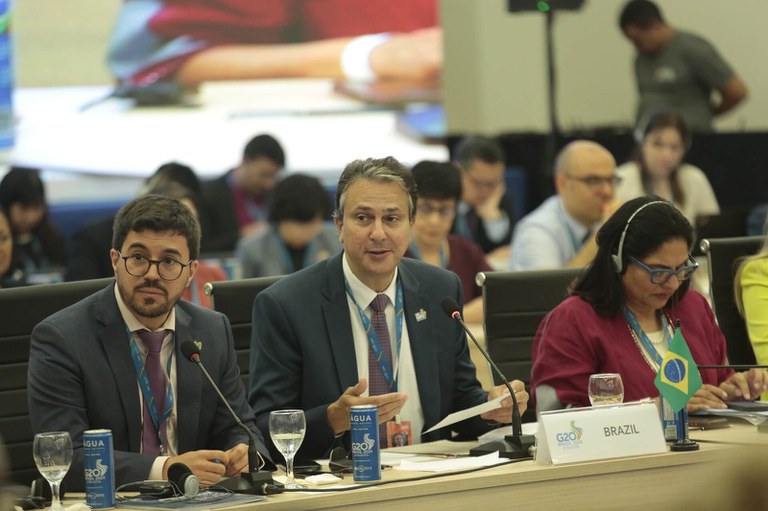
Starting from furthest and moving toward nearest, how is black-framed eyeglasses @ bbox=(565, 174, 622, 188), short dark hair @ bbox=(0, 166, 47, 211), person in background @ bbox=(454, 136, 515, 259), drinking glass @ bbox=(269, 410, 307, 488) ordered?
person in background @ bbox=(454, 136, 515, 259) → short dark hair @ bbox=(0, 166, 47, 211) → black-framed eyeglasses @ bbox=(565, 174, 622, 188) → drinking glass @ bbox=(269, 410, 307, 488)

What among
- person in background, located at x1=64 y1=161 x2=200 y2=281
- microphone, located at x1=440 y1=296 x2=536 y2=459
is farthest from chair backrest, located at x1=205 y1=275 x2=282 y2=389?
person in background, located at x1=64 y1=161 x2=200 y2=281

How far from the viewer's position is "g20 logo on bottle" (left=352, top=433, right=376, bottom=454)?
2.88 metres

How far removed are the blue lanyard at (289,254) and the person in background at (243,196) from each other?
1.61 m

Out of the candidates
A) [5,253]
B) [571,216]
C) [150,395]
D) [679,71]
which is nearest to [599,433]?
[150,395]

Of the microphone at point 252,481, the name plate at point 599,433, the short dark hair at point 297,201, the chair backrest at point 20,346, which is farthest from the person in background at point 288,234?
the microphone at point 252,481

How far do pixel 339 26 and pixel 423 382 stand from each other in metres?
6.20

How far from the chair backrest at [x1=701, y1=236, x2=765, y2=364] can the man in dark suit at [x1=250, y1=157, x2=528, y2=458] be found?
1136 millimetres

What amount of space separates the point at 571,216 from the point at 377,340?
256cm

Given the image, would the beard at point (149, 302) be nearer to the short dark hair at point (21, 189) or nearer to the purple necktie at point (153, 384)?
the purple necktie at point (153, 384)

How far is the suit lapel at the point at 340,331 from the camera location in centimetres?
347

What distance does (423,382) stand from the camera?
3.55 metres

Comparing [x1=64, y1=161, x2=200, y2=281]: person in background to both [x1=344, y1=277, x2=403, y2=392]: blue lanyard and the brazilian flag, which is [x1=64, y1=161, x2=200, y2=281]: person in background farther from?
the brazilian flag

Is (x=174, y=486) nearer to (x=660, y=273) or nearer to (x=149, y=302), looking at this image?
(x=149, y=302)

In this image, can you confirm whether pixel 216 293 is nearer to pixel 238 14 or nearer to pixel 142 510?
pixel 142 510
